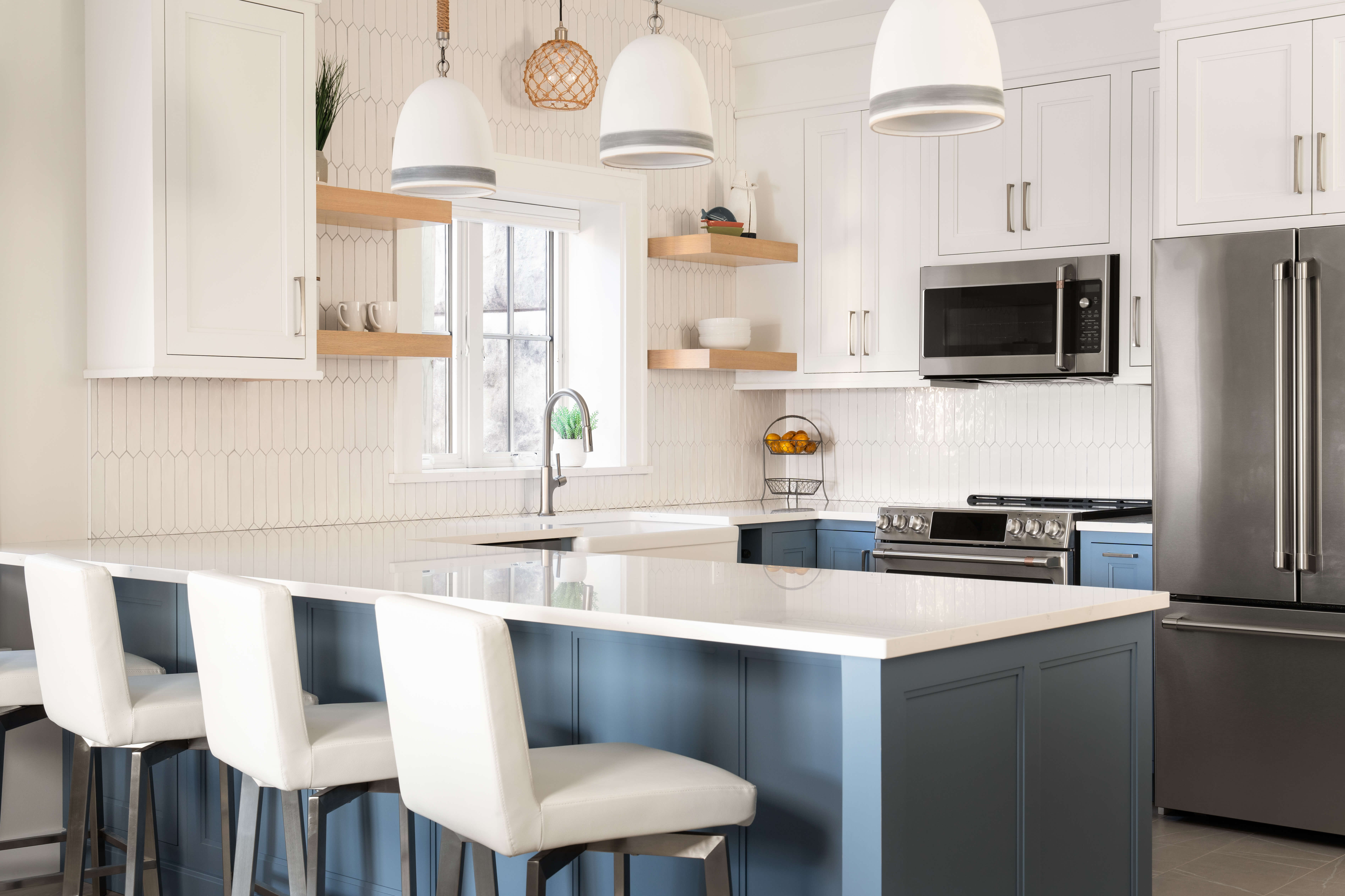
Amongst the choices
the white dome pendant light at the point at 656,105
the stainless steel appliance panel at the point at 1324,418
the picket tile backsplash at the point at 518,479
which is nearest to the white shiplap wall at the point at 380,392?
the picket tile backsplash at the point at 518,479

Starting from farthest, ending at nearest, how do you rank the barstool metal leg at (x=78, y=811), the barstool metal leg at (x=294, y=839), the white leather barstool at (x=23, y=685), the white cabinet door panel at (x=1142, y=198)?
the white cabinet door panel at (x=1142, y=198), the white leather barstool at (x=23, y=685), the barstool metal leg at (x=78, y=811), the barstool metal leg at (x=294, y=839)

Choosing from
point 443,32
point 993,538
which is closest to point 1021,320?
point 993,538

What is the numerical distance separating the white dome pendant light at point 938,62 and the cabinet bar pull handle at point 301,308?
2011mm

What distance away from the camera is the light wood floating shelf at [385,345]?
13.1 ft

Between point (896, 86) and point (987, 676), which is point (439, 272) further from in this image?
point (987, 676)

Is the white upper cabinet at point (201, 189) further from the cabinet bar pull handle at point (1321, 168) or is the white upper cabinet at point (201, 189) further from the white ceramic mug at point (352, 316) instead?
the cabinet bar pull handle at point (1321, 168)

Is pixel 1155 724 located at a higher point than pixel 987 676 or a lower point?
lower

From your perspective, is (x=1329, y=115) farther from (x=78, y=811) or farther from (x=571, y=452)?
(x=78, y=811)

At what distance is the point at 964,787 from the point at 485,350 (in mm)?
3309

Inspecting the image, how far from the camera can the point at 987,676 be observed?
2119 millimetres

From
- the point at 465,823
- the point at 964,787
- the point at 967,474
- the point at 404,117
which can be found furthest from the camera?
the point at 967,474

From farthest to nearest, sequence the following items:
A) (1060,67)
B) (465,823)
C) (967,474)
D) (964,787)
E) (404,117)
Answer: (967,474)
(1060,67)
(404,117)
(964,787)
(465,823)

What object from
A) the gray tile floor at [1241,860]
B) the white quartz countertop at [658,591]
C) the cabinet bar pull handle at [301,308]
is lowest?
the gray tile floor at [1241,860]

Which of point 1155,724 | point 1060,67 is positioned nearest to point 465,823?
point 1155,724
